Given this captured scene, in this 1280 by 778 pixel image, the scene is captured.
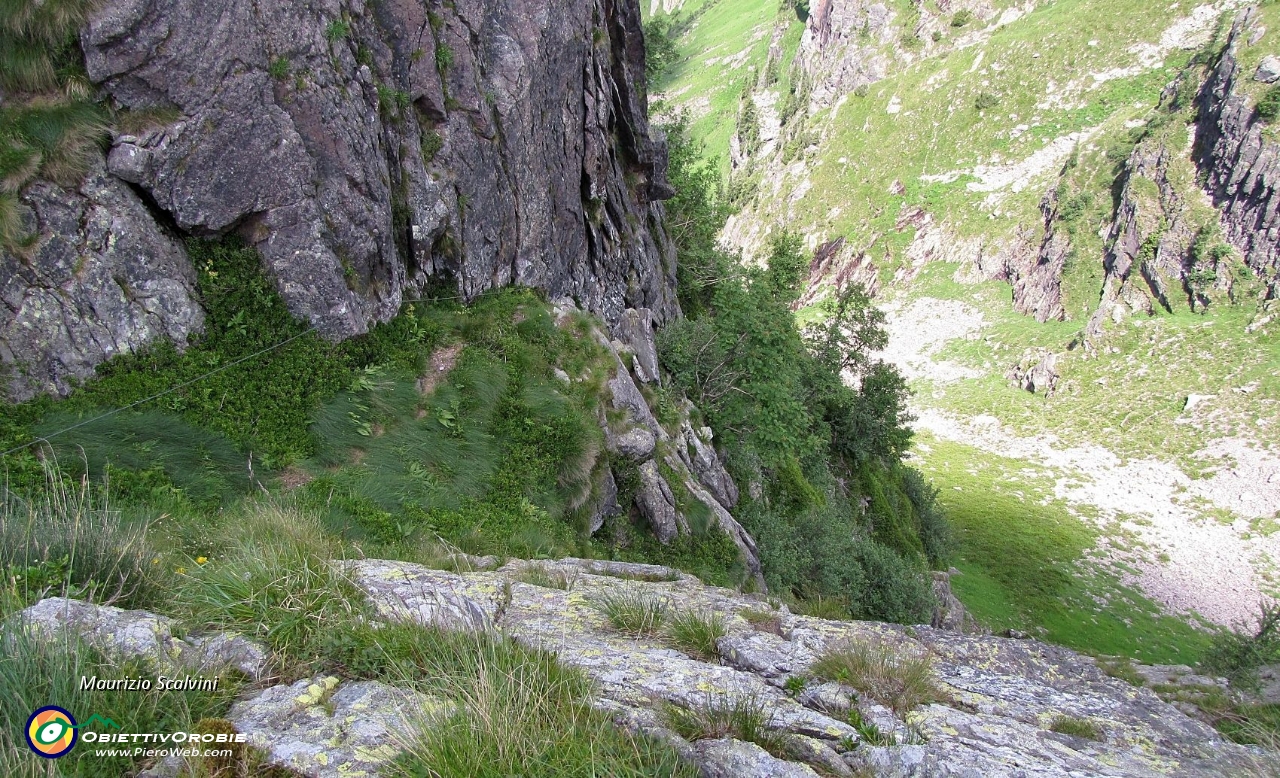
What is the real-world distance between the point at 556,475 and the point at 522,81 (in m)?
9.87

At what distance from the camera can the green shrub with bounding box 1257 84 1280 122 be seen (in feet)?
185

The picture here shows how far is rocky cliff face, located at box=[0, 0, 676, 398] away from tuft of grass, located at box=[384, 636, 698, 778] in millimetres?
8232

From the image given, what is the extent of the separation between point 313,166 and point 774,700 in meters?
10.5

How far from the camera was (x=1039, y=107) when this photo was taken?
280 feet

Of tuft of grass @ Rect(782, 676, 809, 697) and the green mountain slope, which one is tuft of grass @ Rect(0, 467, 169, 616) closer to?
tuft of grass @ Rect(782, 676, 809, 697)

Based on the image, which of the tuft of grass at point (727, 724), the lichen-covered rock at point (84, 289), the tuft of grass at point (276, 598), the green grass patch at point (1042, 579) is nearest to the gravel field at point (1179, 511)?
the green grass patch at point (1042, 579)

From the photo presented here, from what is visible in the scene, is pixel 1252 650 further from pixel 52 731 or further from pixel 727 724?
pixel 52 731

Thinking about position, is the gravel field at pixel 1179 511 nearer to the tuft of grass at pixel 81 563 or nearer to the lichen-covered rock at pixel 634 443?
the lichen-covered rock at pixel 634 443

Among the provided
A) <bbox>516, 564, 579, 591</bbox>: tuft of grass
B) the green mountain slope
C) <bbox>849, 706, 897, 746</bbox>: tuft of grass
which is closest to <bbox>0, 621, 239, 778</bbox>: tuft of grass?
<bbox>516, 564, 579, 591</bbox>: tuft of grass

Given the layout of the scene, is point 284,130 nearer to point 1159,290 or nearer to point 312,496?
point 312,496

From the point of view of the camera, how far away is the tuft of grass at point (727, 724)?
10.5 ft

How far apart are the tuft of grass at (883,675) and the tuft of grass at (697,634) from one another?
2.63 feet

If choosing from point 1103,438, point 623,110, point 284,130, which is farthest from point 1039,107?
point 284,130

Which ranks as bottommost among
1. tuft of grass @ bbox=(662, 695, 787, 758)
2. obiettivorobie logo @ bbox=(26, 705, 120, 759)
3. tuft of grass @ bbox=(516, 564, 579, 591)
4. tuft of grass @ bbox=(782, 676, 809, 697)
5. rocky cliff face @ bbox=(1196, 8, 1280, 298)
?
tuft of grass @ bbox=(516, 564, 579, 591)
